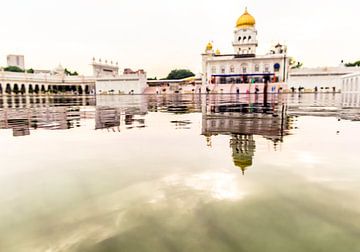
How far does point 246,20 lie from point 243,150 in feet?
195

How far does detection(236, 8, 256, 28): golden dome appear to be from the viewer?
57.0 m

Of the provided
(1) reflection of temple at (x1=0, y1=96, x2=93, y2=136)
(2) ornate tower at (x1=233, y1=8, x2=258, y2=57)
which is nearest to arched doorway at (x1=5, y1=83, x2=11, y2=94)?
(2) ornate tower at (x1=233, y1=8, x2=258, y2=57)

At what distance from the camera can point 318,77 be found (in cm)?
5712

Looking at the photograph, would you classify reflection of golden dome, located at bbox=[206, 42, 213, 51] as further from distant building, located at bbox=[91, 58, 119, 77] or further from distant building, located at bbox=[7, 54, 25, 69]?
distant building, located at bbox=[7, 54, 25, 69]

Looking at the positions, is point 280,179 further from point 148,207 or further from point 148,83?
point 148,83

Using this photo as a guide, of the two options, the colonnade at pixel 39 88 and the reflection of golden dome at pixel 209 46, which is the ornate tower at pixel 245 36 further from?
the colonnade at pixel 39 88

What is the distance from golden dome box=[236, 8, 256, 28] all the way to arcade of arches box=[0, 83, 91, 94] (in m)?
50.1

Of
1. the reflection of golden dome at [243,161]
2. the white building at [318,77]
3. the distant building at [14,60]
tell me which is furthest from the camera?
the distant building at [14,60]

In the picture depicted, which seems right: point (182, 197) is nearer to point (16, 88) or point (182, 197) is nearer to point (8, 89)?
point (8, 89)

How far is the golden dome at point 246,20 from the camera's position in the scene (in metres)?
57.0

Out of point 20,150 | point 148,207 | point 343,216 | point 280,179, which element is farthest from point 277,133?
point 20,150

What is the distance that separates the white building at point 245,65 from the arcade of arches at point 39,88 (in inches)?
1688

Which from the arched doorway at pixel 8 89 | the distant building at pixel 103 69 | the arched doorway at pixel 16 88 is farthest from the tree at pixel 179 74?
the arched doorway at pixel 8 89

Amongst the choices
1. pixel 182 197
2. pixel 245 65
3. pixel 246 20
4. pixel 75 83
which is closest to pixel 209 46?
pixel 246 20
